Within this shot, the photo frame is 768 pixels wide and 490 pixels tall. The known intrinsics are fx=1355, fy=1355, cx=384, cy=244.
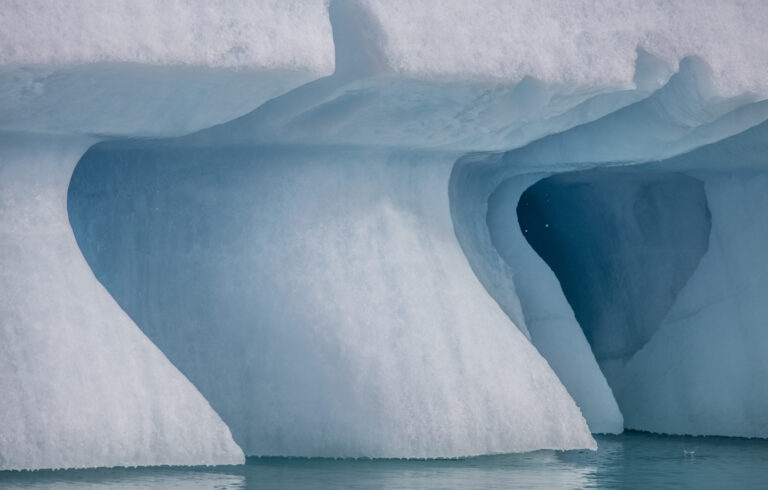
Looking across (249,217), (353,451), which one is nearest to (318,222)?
(249,217)

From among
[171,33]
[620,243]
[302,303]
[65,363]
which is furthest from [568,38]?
[620,243]

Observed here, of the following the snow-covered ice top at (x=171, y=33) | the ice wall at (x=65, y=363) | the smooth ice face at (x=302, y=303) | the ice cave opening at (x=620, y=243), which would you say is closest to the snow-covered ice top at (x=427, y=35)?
the snow-covered ice top at (x=171, y=33)

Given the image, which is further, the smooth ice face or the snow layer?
the smooth ice face

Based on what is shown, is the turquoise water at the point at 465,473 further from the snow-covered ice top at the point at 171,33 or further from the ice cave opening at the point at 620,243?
the ice cave opening at the point at 620,243

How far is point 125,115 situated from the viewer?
227 inches

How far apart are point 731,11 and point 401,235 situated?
82.2 inches

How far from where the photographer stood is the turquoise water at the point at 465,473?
206 inches

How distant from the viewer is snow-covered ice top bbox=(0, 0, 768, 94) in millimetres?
5172

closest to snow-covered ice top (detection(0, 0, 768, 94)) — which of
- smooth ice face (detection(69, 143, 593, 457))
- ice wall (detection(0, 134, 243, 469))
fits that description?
ice wall (detection(0, 134, 243, 469))

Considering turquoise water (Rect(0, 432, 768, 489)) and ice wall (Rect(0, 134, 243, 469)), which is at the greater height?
ice wall (Rect(0, 134, 243, 469))

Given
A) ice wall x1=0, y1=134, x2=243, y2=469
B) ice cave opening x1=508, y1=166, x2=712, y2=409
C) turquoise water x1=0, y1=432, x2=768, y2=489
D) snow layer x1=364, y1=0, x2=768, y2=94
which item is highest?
snow layer x1=364, y1=0, x2=768, y2=94

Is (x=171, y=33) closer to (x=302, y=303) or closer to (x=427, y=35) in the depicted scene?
(x=427, y=35)

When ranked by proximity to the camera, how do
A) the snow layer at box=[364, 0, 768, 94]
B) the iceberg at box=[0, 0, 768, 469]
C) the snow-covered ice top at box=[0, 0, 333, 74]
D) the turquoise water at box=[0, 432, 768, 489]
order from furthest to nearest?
1. the snow layer at box=[364, 0, 768, 94]
2. the iceberg at box=[0, 0, 768, 469]
3. the turquoise water at box=[0, 432, 768, 489]
4. the snow-covered ice top at box=[0, 0, 333, 74]

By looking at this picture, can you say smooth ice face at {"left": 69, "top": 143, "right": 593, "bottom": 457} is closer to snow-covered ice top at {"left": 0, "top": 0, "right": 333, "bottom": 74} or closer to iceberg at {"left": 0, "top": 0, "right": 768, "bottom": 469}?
iceberg at {"left": 0, "top": 0, "right": 768, "bottom": 469}
